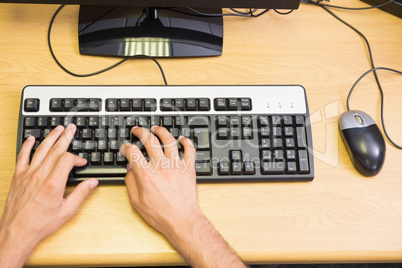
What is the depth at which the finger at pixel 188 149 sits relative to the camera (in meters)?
0.57

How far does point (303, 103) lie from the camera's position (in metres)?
0.61

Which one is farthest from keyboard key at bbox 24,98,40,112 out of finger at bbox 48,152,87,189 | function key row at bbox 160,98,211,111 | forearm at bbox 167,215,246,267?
forearm at bbox 167,215,246,267

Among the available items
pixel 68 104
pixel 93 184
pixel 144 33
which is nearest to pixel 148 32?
pixel 144 33

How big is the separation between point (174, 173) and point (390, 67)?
487mm

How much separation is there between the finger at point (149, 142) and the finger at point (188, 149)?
4 cm

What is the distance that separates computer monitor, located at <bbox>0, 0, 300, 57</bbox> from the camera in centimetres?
66

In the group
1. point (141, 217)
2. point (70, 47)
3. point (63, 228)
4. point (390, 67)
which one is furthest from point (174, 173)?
point (390, 67)

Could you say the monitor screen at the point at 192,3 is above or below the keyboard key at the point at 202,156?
above

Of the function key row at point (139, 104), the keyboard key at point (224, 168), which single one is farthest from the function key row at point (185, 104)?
the keyboard key at point (224, 168)

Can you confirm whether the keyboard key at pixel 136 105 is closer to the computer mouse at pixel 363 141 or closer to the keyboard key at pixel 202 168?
the keyboard key at pixel 202 168

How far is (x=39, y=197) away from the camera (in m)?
0.54

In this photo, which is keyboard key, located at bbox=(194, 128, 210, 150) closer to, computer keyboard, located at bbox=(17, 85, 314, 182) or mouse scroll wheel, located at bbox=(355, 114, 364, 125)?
computer keyboard, located at bbox=(17, 85, 314, 182)

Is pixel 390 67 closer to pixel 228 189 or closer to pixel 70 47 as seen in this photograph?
pixel 228 189

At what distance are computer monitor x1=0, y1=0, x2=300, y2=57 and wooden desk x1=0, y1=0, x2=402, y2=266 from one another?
22 mm
